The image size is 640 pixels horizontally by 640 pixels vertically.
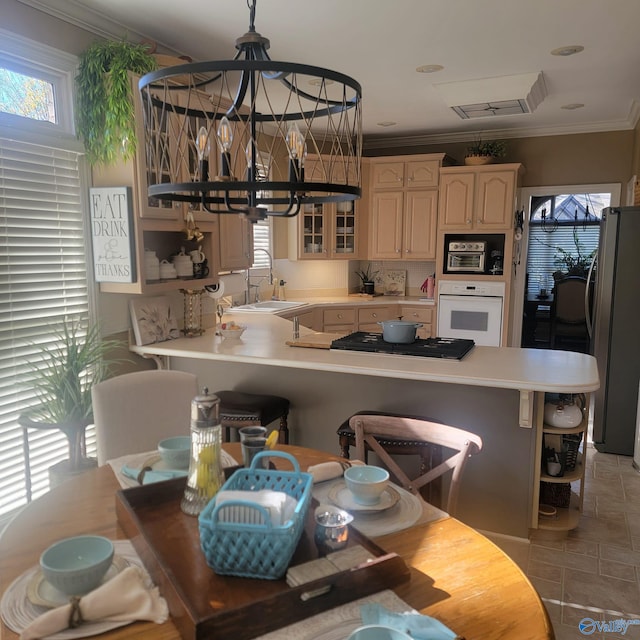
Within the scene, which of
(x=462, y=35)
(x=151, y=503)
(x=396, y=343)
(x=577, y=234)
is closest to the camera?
(x=151, y=503)

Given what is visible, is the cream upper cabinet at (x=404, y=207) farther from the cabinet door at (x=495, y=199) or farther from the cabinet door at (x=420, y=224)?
the cabinet door at (x=495, y=199)

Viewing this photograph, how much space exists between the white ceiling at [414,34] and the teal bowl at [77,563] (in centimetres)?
252

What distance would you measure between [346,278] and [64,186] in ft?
12.7

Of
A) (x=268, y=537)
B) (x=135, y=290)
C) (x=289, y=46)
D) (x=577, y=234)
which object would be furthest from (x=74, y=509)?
(x=577, y=234)

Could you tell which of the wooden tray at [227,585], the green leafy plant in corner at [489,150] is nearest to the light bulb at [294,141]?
the wooden tray at [227,585]

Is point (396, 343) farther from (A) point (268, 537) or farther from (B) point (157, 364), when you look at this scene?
(A) point (268, 537)

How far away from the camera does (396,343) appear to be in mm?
2984

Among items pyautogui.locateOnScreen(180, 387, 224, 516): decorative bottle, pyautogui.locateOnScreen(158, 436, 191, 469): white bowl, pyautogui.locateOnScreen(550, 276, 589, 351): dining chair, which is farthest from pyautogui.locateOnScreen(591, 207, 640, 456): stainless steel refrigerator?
pyautogui.locateOnScreen(180, 387, 224, 516): decorative bottle

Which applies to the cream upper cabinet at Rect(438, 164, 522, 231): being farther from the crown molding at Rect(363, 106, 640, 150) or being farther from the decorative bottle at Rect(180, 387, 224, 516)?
the decorative bottle at Rect(180, 387, 224, 516)

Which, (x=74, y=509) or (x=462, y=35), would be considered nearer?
(x=74, y=509)

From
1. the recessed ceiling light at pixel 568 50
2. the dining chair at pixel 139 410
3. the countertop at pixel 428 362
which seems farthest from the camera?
the recessed ceiling light at pixel 568 50

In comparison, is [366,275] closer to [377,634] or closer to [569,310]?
[569,310]

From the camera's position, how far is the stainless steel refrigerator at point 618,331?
3912mm

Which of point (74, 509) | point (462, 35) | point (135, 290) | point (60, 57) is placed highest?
point (462, 35)
